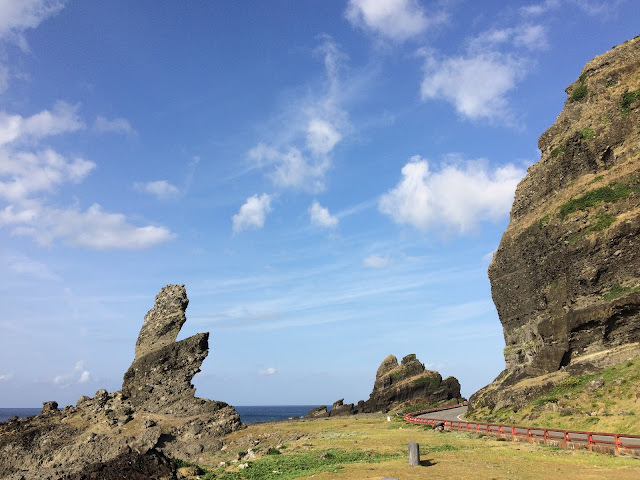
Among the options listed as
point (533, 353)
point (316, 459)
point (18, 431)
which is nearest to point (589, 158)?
point (533, 353)

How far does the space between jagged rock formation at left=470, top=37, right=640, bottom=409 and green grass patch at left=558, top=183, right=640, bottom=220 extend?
113mm

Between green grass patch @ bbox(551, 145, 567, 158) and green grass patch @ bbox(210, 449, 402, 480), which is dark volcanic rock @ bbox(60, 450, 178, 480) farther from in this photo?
green grass patch @ bbox(551, 145, 567, 158)

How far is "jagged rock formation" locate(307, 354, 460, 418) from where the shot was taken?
89.6 m

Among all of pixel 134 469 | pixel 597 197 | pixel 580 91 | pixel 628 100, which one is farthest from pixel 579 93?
pixel 134 469

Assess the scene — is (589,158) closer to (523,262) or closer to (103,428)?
(523,262)

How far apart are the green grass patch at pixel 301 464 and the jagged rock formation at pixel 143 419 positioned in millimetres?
14667

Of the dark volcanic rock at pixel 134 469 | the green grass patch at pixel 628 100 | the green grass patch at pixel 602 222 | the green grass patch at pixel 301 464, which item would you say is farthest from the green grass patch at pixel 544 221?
the dark volcanic rock at pixel 134 469

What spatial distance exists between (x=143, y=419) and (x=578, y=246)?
50089 millimetres

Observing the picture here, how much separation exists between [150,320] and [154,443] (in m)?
18.7

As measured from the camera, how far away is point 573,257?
46.3m

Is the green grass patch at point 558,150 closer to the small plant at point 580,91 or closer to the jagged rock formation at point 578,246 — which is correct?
the jagged rock formation at point 578,246

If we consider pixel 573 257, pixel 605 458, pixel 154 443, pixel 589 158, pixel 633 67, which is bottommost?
pixel 154 443

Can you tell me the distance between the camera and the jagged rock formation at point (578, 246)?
41250mm

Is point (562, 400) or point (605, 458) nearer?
point (605, 458)
